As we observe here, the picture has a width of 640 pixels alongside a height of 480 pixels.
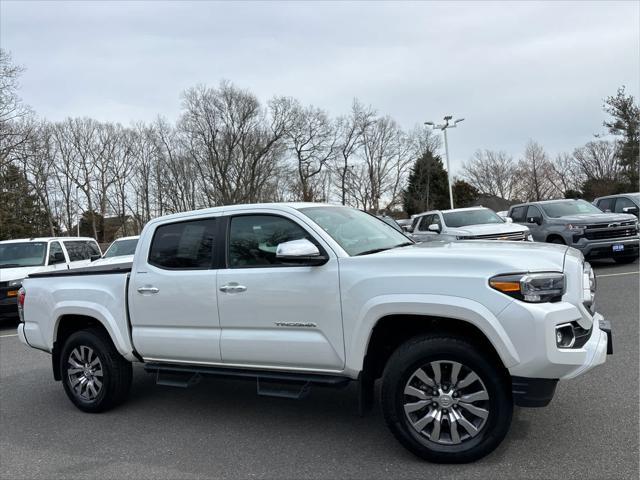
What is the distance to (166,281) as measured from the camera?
181 inches

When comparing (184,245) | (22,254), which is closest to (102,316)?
(184,245)

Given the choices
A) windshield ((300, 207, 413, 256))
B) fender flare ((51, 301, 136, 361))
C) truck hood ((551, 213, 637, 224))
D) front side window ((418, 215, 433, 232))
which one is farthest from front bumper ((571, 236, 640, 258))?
fender flare ((51, 301, 136, 361))

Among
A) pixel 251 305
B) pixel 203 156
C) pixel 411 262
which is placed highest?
pixel 203 156

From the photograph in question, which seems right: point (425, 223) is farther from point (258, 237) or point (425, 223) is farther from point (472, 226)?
point (258, 237)

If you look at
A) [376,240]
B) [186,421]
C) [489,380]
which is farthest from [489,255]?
[186,421]

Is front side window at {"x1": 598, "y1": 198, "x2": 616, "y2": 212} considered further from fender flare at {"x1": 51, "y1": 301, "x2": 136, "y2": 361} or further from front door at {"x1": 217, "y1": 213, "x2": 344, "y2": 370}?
fender flare at {"x1": 51, "y1": 301, "x2": 136, "y2": 361}

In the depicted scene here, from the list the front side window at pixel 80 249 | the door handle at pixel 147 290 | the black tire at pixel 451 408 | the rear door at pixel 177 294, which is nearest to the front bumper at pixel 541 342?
the black tire at pixel 451 408

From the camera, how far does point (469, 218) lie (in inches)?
553

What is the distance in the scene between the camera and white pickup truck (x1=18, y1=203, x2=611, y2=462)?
330 centimetres

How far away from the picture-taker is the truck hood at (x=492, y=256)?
133 inches

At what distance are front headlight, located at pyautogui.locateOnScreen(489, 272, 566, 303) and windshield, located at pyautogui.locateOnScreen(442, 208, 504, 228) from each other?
1076cm

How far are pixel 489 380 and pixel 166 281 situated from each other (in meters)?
2.78

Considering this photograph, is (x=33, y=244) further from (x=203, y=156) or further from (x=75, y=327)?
(x=203, y=156)

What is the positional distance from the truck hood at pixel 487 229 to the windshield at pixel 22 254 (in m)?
9.95
